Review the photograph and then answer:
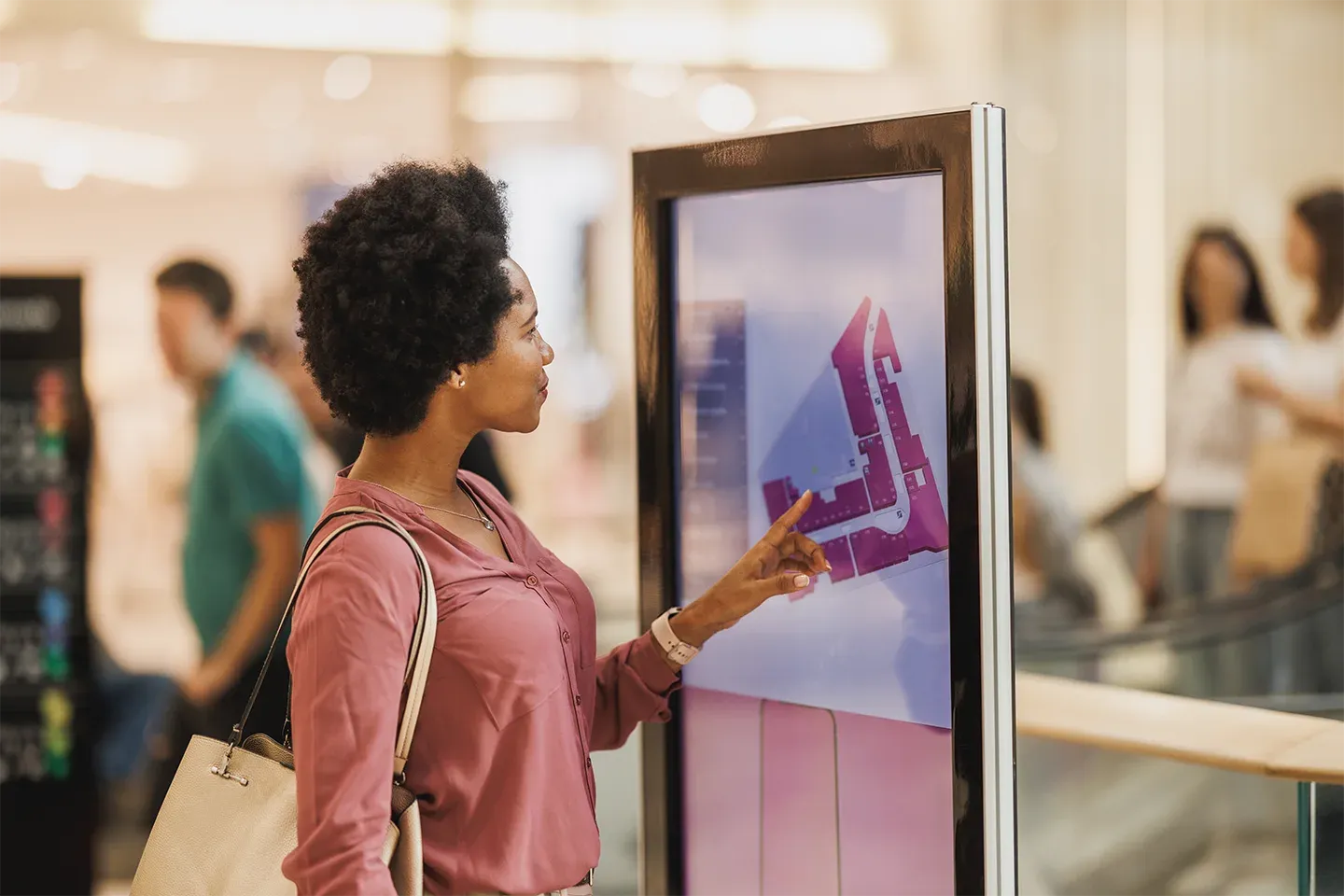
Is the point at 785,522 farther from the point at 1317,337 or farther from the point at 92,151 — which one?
the point at 92,151

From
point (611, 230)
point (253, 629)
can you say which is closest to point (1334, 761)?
point (253, 629)

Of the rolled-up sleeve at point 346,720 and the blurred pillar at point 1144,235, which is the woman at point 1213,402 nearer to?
the blurred pillar at point 1144,235

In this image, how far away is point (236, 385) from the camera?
11.4ft

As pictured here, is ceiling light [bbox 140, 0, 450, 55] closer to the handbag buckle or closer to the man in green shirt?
the man in green shirt

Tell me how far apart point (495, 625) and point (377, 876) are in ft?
0.92

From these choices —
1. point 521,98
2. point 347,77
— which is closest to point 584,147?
point 521,98

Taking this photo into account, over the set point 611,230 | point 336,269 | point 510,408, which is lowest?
point 510,408

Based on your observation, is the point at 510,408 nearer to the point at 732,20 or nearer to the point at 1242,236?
the point at 732,20

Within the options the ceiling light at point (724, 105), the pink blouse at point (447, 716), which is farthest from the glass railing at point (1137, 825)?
the ceiling light at point (724, 105)

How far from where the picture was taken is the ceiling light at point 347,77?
4664mm

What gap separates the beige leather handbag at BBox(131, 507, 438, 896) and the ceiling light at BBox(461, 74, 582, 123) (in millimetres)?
3609

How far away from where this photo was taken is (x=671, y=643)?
1.77 meters

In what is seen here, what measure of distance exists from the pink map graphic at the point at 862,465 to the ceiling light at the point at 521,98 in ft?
10.8

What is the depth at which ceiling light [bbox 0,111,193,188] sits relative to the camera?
174 inches
